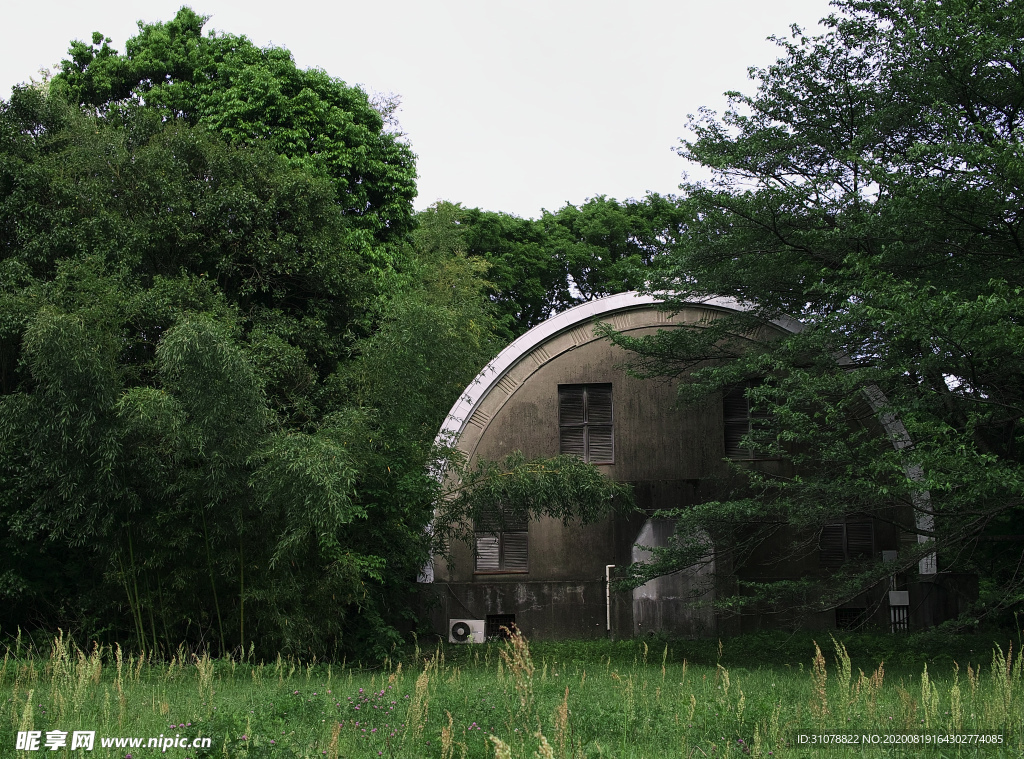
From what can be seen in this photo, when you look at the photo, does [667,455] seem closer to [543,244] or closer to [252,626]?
[252,626]

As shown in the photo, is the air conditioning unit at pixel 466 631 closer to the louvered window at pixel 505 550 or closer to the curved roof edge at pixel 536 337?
the louvered window at pixel 505 550

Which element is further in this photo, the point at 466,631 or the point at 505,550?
the point at 505,550

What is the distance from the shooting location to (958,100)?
13945mm

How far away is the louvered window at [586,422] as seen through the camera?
18.2 meters

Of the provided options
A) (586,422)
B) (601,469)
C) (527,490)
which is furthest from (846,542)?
(527,490)

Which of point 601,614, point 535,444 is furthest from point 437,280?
point 601,614

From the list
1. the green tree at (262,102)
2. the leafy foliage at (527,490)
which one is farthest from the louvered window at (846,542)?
the green tree at (262,102)

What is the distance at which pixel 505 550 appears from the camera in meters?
18.0

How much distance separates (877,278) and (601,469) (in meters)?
7.35

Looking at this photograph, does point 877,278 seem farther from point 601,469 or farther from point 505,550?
point 505,550

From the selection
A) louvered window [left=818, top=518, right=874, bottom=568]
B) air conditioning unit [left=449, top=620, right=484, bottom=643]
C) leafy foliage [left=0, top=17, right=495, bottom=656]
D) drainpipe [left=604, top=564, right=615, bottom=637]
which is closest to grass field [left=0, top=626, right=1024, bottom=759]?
leafy foliage [left=0, top=17, right=495, bottom=656]

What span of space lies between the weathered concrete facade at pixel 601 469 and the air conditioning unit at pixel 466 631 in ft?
0.59

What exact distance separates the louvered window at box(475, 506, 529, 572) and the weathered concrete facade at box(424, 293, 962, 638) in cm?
8

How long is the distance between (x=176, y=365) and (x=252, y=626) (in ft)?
14.0
